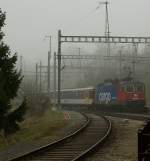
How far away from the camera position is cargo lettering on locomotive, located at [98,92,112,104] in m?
56.1

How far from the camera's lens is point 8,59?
2564 cm

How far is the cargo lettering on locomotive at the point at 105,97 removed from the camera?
184 feet

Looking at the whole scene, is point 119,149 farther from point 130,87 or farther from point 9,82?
point 130,87

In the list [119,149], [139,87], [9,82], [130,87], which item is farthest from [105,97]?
[119,149]

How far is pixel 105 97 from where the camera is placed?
5772 centimetres

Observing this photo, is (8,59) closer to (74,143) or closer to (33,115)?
(74,143)

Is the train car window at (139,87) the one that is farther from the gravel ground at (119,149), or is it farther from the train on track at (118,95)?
the gravel ground at (119,149)

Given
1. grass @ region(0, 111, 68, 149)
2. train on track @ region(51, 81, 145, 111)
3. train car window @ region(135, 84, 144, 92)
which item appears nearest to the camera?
grass @ region(0, 111, 68, 149)

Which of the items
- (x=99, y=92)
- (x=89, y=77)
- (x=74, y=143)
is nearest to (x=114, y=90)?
(x=99, y=92)

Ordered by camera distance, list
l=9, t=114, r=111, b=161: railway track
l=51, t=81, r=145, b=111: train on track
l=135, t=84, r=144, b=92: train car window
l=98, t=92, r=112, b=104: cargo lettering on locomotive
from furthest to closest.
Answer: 1. l=98, t=92, r=112, b=104: cargo lettering on locomotive
2. l=135, t=84, r=144, b=92: train car window
3. l=51, t=81, r=145, b=111: train on track
4. l=9, t=114, r=111, b=161: railway track

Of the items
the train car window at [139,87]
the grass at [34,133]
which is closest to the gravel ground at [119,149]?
the grass at [34,133]

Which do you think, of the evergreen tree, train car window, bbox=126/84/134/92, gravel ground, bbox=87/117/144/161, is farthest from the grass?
train car window, bbox=126/84/134/92

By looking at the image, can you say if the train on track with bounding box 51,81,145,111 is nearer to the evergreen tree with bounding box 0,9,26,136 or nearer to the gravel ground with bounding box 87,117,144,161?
the evergreen tree with bounding box 0,9,26,136

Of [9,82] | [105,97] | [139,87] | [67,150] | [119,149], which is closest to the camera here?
[67,150]
